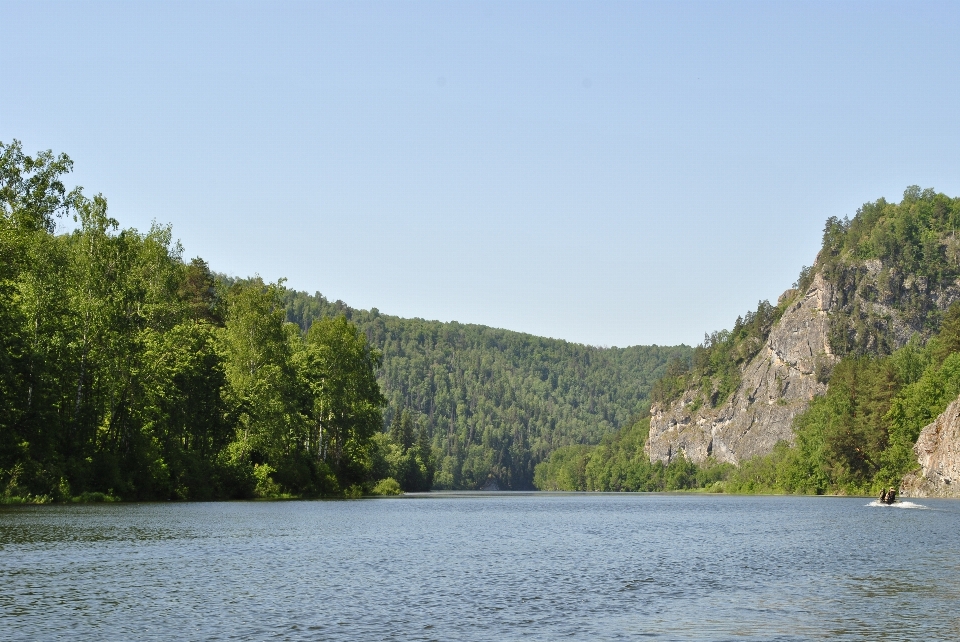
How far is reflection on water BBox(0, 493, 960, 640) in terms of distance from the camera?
76.4 ft

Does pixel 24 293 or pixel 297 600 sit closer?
pixel 297 600

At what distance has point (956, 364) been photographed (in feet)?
425

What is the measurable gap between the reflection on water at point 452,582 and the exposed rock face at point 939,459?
233 ft

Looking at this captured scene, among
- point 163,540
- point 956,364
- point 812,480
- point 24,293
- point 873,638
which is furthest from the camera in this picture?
point 812,480

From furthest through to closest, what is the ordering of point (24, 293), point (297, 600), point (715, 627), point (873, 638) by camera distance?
point (24, 293), point (297, 600), point (715, 627), point (873, 638)

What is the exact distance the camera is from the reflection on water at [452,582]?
23.3m

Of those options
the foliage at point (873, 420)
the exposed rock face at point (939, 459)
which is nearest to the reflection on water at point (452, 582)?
the exposed rock face at point (939, 459)

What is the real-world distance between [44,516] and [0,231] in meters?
19.3

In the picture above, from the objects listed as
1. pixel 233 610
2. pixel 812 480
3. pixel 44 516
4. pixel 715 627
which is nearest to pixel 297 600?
pixel 233 610

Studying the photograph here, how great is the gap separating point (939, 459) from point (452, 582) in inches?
4203

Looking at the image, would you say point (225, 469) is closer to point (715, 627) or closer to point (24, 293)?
point (24, 293)

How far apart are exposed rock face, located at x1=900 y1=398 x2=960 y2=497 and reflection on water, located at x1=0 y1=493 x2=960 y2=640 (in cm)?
7100

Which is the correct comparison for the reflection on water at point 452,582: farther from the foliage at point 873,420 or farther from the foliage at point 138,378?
the foliage at point 873,420

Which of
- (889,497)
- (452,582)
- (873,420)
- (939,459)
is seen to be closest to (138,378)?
(452,582)
